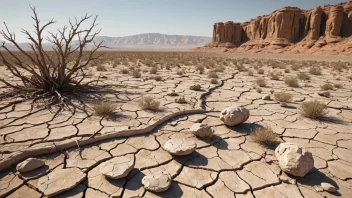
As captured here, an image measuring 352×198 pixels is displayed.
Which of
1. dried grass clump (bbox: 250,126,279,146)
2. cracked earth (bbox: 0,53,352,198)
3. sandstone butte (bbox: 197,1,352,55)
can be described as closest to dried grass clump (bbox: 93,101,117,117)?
cracked earth (bbox: 0,53,352,198)

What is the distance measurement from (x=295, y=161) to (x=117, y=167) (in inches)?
71.0

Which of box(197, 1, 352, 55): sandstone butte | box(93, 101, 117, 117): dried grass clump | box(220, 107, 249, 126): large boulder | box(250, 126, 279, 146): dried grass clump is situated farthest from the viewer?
box(197, 1, 352, 55): sandstone butte

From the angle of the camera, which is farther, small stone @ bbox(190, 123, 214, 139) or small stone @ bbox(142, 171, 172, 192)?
small stone @ bbox(190, 123, 214, 139)

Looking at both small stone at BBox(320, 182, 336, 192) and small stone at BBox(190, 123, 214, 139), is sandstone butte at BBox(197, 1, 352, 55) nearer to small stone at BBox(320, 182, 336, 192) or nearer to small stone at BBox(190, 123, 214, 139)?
small stone at BBox(190, 123, 214, 139)

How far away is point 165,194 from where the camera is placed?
187cm

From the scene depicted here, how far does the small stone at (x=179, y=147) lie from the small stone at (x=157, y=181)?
39 centimetres

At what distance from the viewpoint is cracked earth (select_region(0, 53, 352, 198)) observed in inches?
76.6

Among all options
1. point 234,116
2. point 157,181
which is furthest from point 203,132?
point 157,181

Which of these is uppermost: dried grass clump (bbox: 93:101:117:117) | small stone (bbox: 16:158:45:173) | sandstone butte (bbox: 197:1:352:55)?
sandstone butte (bbox: 197:1:352:55)

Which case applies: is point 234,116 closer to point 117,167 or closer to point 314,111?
point 314,111

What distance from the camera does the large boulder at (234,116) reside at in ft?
10.6

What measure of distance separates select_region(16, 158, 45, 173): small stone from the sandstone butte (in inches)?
1368

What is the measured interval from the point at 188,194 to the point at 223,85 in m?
5.10

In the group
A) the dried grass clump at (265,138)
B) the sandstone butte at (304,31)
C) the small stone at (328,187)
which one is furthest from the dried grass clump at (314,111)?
the sandstone butte at (304,31)
